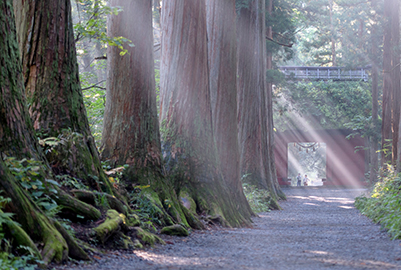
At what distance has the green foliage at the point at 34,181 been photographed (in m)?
3.73

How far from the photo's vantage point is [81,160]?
206 inches

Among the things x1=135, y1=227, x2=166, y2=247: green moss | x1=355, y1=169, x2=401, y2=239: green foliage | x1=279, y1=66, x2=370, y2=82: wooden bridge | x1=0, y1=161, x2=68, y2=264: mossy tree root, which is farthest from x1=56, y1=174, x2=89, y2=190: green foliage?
x1=279, y1=66, x2=370, y2=82: wooden bridge

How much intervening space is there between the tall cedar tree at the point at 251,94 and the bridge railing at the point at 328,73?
16.0 meters

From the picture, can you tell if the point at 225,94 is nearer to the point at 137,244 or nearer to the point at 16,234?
the point at 137,244

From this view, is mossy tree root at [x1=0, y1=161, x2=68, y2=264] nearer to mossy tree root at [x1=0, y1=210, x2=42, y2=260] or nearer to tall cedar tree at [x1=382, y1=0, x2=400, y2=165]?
mossy tree root at [x1=0, y1=210, x2=42, y2=260]

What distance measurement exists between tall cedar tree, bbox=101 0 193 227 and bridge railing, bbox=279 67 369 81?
2679 centimetres

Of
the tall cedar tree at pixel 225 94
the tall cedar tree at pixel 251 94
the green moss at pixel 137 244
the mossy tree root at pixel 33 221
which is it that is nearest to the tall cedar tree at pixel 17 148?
the mossy tree root at pixel 33 221

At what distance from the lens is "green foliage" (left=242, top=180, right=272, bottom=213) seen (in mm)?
13980

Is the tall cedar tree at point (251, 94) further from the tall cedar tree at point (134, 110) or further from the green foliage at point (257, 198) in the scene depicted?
the tall cedar tree at point (134, 110)

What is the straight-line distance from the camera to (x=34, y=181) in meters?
4.06

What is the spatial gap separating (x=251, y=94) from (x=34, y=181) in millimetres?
13371

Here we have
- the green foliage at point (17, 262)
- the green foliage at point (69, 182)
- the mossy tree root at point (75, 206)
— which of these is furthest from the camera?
the green foliage at point (69, 182)

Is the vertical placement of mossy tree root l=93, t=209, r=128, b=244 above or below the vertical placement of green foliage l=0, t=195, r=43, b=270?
below

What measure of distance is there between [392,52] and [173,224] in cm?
1448
